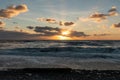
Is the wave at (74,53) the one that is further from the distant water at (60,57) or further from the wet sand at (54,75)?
the wet sand at (54,75)

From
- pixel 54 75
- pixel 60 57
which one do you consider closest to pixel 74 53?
pixel 60 57

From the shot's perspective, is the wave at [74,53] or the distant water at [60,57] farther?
the wave at [74,53]

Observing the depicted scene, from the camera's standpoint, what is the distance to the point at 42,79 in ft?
38.8

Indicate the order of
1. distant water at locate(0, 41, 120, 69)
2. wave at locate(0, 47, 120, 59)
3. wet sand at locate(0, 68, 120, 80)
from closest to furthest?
wet sand at locate(0, 68, 120, 80) → distant water at locate(0, 41, 120, 69) → wave at locate(0, 47, 120, 59)

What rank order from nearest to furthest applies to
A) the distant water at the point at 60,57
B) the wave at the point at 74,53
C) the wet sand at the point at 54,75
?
the wet sand at the point at 54,75, the distant water at the point at 60,57, the wave at the point at 74,53

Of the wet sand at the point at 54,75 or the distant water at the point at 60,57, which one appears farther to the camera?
the distant water at the point at 60,57

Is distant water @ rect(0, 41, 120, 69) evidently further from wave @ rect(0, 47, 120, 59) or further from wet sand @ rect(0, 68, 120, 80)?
wet sand @ rect(0, 68, 120, 80)

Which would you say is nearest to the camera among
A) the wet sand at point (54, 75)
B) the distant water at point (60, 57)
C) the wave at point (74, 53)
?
the wet sand at point (54, 75)

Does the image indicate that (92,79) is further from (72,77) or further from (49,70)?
(49,70)

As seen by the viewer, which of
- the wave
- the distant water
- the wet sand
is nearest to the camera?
the wet sand

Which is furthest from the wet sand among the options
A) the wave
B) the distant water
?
the wave

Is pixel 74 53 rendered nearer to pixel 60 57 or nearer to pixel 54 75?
pixel 60 57

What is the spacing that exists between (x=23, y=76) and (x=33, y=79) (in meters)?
1.00

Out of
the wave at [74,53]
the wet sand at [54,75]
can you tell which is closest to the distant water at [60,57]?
the wave at [74,53]
